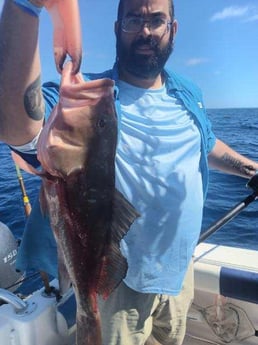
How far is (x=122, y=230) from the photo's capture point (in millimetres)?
1385

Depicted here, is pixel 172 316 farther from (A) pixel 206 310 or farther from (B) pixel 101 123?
(B) pixel 101 123

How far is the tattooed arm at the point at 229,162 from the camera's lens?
109 inches

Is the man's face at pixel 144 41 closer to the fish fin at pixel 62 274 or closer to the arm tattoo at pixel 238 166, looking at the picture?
the arm tattoo at pixel 238 166

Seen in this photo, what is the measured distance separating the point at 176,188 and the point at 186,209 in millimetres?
141

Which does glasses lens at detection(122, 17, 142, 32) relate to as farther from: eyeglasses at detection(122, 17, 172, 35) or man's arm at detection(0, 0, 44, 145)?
man's arm at detection(0, 0, 44, 145)

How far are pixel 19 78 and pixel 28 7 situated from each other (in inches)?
8.8

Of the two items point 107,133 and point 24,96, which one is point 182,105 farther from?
point 24,96

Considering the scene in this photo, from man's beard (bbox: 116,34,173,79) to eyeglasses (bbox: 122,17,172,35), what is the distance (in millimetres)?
49

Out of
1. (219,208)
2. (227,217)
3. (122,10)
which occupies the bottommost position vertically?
(219,208)

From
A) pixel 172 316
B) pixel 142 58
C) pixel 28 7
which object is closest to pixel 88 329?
pixel 172 316

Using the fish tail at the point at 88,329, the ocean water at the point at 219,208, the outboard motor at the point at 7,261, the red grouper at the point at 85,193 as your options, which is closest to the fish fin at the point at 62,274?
the red grouper at the point at 85,193

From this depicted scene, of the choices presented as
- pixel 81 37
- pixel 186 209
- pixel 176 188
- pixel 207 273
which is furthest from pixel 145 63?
pixel 207 273

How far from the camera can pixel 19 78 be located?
1.21 metres

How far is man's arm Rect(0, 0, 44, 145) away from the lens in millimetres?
1104
